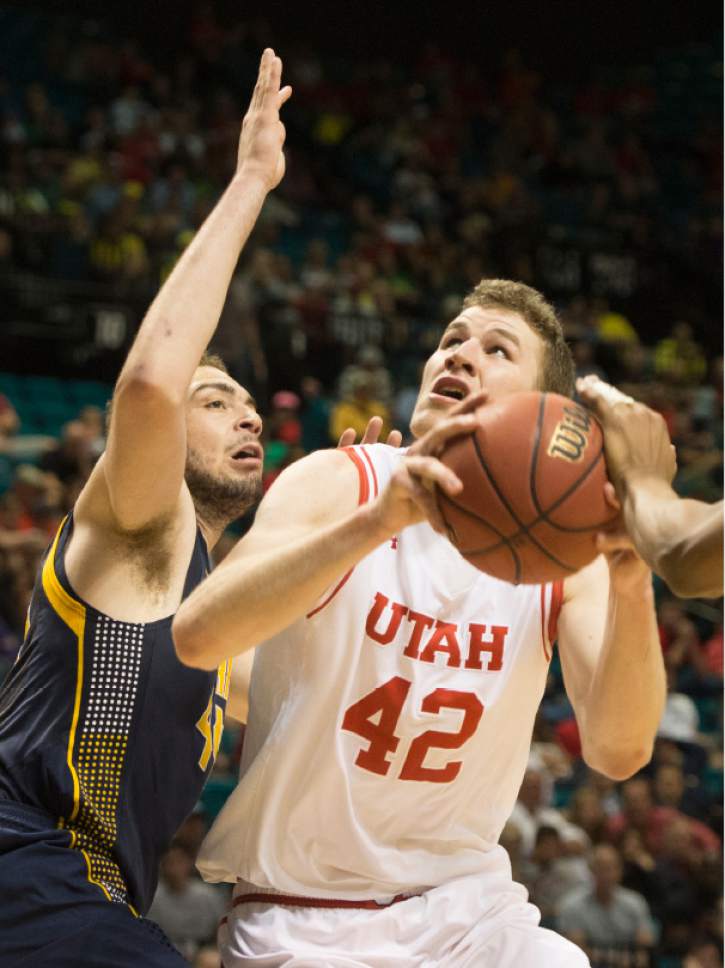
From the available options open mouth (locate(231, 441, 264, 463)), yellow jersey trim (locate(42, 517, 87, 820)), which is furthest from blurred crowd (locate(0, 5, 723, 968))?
yellow jersey trim (locate(42, 517, 87, 820))

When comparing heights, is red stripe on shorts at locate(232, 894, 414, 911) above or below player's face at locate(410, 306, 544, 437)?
below

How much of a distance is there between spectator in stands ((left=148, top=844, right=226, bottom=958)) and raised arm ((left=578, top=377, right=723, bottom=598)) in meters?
5.94

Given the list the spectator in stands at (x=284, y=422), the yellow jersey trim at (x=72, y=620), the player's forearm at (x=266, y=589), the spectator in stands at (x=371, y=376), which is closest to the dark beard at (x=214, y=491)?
the yellow jersey trim at (x=72, y=620)

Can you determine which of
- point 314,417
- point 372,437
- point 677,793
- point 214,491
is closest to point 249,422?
point 214,491

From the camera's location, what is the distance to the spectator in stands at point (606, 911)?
29.4 ft

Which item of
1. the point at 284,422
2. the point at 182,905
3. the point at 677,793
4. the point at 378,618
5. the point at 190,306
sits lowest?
the point at 677,793

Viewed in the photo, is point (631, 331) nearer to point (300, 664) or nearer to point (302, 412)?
point (302, 412)

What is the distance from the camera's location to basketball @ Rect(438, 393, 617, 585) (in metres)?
2.69

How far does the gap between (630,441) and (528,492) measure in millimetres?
265

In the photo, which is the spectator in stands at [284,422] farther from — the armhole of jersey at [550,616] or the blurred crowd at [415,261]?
the armhole of jersey at [550,616]

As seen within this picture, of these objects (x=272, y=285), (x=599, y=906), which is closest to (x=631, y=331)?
(x=272, y=285)

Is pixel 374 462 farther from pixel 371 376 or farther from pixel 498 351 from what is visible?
pixel 371 376

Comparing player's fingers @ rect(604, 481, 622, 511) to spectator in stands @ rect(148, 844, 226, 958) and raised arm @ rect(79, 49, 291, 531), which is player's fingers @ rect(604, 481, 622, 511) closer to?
raised arm @ rect(79, 49, 291, 531)

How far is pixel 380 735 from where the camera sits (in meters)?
3.35
